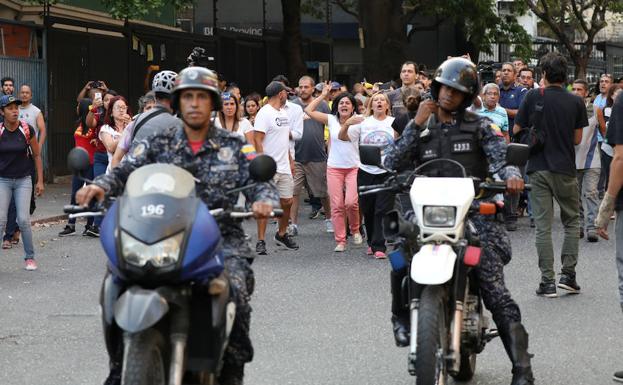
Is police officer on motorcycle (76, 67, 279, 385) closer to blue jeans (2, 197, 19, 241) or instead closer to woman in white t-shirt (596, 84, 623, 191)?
blue jeans (2, 197, 19, 241)

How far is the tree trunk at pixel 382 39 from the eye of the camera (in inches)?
1199

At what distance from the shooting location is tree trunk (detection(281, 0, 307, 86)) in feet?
101

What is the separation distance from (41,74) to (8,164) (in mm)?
9952

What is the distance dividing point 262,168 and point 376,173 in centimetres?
798

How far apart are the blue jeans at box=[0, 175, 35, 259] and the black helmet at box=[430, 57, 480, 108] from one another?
666 cm

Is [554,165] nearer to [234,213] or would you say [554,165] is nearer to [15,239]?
[234,213]

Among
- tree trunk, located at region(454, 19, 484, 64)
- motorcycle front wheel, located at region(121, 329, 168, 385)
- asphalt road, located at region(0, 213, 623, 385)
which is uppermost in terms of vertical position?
tree trunk, located at region(454, 19, 484, 64)

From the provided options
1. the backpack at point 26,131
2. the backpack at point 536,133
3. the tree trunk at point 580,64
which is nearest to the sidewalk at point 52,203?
the backpack at point 26,131

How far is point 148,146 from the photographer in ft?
20.5

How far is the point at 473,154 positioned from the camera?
736 centimetres

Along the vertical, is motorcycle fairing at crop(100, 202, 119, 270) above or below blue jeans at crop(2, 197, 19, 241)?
above

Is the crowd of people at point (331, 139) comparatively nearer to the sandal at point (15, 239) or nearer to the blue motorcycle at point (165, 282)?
the sandal at point (15, 239)

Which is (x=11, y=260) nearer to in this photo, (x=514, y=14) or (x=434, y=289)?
(x=434, y=289)

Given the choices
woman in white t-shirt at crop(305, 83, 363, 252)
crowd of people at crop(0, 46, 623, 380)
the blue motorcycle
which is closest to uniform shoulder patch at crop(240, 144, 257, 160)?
the blue motorcycle
